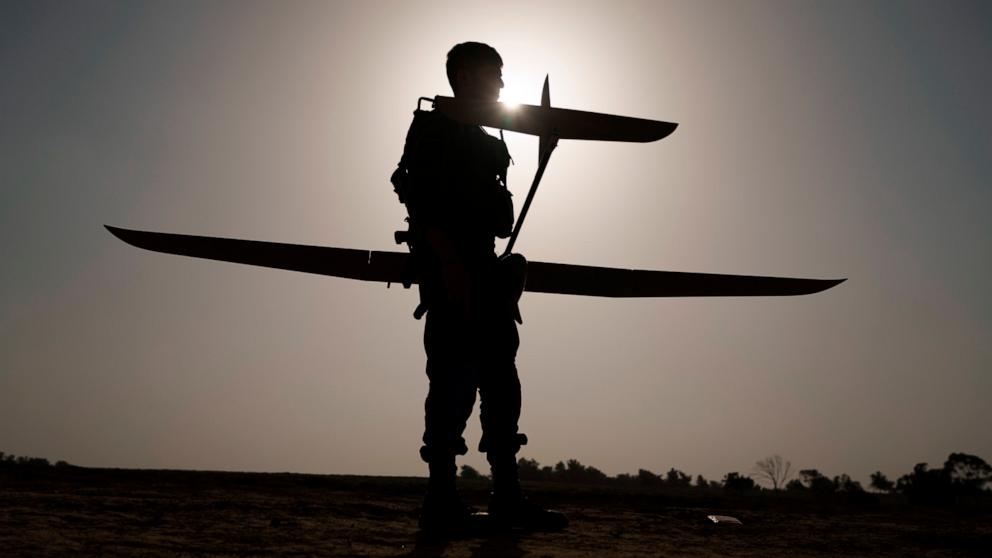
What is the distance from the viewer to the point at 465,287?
14.2 feet

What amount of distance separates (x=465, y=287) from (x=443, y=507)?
1.24m

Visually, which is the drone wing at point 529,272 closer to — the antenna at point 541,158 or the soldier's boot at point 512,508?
the antenna at point 541,158

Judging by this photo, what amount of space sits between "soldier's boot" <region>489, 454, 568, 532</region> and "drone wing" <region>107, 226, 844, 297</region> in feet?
6.88

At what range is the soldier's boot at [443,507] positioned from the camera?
3900 mm

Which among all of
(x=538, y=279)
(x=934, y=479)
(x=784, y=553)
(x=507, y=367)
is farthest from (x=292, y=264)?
(x=934, y=479)

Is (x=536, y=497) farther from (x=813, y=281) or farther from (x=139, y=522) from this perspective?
(x=139, y=522)

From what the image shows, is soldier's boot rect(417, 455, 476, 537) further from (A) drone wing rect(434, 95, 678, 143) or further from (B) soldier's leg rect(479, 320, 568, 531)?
(A) drone wing rect(434, 95, 678, 143)

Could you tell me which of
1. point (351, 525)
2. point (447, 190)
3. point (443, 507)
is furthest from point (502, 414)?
point (447, 190)

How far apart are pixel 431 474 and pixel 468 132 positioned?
2.08 m

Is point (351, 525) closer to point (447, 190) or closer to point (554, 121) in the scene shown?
point (447, 190)

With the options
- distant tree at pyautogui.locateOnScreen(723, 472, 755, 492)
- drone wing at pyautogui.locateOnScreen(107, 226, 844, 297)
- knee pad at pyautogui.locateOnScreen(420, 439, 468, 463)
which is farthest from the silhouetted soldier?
distant tree at pyautogui.locateOnScreen(723, 472, 755, 492)

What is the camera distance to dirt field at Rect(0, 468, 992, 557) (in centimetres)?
308

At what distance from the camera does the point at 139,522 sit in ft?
12.1

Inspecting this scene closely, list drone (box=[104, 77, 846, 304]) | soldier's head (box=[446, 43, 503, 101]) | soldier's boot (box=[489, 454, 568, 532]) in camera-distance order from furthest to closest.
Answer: drone (box=[104, 77, 846, 304]), soldier's head (box=[446, 43, 503, 101]), soldier's boot (box=[489, 454, 568, 532])
